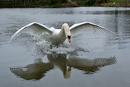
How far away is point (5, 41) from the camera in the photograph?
10.3 m

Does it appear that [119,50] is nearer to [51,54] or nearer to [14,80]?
[51,54]

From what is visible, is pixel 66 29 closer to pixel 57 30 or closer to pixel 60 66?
pixel 57 30

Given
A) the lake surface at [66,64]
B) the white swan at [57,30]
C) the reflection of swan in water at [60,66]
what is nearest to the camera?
the lake surface at [66,64]

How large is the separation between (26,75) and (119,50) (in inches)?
172

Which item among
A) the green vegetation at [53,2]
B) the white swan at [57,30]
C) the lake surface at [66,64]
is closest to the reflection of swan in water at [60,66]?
the lake surface at [66,64]

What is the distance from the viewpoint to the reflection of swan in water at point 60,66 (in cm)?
607

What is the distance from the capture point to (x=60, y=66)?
6.82 m

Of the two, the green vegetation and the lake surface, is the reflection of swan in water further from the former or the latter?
the green vegetation

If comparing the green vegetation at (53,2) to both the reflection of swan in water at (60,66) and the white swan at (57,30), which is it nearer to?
the white swan at (57,30)

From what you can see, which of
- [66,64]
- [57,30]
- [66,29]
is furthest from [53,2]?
[66,64]

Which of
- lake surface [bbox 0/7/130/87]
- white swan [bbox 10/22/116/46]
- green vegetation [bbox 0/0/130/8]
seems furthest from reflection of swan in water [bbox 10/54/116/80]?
green vegetation [bbox 0/0/130/8]

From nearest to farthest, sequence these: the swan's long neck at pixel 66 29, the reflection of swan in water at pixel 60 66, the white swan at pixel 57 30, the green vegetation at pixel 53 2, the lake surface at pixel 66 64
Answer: the lake surface at pixel 66 64, the reflection of swan in water at pixel 60 66, the swan's long neck at pixel 66 29, the white swan at pixel 57 30, the green vegetation at pixel 53 2

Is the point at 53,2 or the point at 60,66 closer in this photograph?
the point at 60,66

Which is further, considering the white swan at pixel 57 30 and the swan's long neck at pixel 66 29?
the white swan at pixel 57 30
